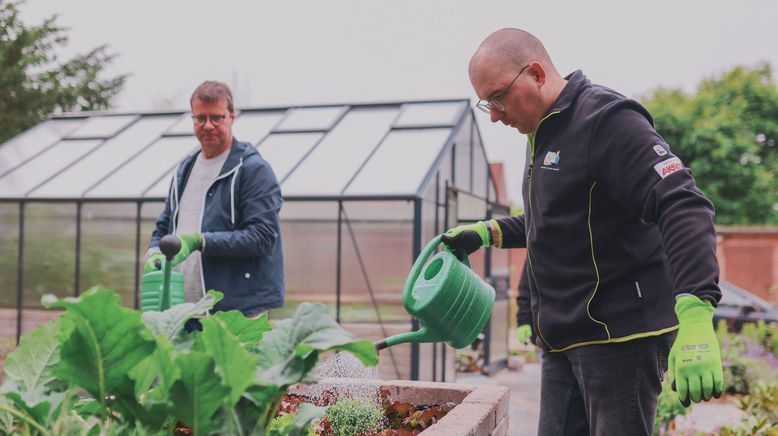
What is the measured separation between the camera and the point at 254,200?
2.84 m

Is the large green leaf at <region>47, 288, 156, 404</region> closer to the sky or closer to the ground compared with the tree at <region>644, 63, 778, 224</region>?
closer to the ground

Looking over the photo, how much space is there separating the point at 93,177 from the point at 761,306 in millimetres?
7374

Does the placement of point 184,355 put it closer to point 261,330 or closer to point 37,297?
point 261,330

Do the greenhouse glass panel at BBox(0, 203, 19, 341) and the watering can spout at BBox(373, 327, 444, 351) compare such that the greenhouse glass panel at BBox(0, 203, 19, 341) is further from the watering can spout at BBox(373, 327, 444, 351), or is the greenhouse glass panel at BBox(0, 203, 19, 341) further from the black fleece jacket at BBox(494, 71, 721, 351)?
the black fleece jacket at BBox(494, 71, 721, 351)

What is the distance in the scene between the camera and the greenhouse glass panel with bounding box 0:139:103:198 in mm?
6695

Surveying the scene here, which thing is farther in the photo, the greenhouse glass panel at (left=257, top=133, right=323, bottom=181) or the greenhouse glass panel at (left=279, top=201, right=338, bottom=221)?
the greenhouse glass panel at (left=257, top=133, right=323, bottom=181)

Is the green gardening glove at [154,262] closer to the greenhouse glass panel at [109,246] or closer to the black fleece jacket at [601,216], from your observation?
the black fleece jacket at [601,216]

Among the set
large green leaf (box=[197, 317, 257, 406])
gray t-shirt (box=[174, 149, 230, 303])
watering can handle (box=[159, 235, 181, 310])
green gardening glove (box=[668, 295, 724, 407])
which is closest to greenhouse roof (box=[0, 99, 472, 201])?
gray t-shirt (box=[174, 149, 230, 303])

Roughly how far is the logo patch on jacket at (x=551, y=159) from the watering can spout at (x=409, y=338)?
50 cm

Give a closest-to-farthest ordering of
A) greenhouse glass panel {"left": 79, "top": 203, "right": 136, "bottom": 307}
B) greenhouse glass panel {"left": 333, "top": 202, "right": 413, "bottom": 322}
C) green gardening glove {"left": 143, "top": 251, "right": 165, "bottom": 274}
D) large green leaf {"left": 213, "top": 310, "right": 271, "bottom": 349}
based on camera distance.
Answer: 1. large green leaf {"left": 213, "top": 310, "right": 271, "bottom": 349}
2. green gardening glove {"left": 143, "top": 251, "right": 165, "bottom": 274}
3. greenhouse glass panel {"left": 333, "top": 202, "right": 413, "bottom": 322}
4. greenhouse glass panel {"left": 79, "top": 203, "right": 136, "bottom": 307}

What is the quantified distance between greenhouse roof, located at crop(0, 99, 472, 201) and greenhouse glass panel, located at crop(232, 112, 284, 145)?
0.04 feet

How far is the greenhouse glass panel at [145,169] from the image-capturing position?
626cm

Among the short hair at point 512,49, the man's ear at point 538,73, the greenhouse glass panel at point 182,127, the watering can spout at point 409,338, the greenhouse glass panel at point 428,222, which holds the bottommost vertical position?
the watering can spout at point 409,338

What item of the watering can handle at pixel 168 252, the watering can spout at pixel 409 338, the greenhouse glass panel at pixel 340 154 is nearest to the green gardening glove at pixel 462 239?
the watering can spout at pixel 409 338
